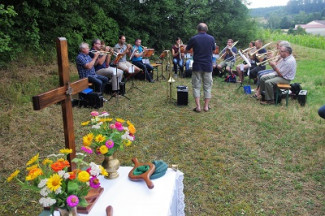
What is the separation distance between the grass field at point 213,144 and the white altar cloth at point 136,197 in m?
0.48

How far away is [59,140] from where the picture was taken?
464 cm

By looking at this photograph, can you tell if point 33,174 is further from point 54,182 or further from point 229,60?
point 229,60

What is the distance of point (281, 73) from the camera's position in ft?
21.0

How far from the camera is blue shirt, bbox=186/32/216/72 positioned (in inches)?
228

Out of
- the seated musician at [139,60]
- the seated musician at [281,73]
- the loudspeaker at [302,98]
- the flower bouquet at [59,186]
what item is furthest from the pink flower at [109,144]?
the seated musician at [139,60]

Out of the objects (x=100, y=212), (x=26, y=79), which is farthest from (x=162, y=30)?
→ (x=100, y=212)

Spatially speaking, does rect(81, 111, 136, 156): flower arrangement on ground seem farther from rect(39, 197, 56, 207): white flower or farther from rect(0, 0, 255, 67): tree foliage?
rect(0, 0, 255, 67): tree foliage

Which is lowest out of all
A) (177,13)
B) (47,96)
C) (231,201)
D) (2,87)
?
(231,201)

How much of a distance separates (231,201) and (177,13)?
12.0m

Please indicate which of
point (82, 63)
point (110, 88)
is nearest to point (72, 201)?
point (82, 63)

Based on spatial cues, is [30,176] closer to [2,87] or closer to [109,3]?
[2,87]

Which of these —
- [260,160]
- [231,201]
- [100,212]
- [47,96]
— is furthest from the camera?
[260,160]

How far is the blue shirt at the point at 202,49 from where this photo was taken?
5.79m

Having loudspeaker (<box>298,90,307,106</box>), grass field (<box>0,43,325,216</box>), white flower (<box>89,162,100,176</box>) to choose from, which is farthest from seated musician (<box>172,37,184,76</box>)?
white flower (<box>89,162,100,176</box>)
